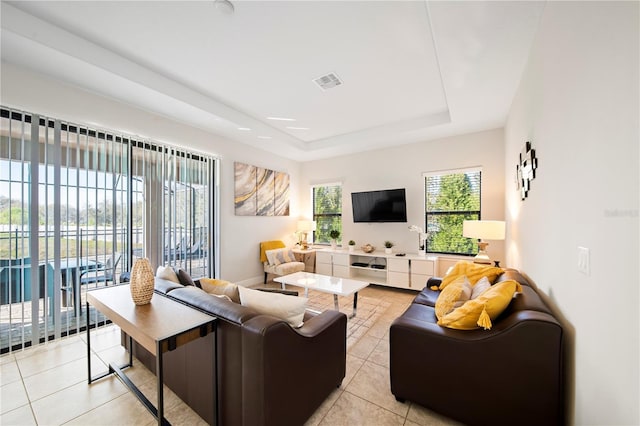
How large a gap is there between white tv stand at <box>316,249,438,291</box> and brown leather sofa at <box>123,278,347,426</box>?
2814 millimetres

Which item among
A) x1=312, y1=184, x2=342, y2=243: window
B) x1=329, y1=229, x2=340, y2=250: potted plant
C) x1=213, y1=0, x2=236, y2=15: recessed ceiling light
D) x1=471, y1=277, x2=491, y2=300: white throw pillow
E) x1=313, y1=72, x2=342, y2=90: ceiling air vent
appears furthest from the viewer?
x1=312, y1=184, x2=342, y2=243: window

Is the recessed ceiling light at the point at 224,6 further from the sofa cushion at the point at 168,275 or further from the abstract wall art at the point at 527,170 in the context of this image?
the abstract wall art at the point at 527,170

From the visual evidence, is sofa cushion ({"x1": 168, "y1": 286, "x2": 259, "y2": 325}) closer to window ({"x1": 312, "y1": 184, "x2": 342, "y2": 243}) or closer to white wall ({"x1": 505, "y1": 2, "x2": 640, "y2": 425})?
white wall ({"x1": 505, "y1": 2, "x2": 640, "y2": 425})

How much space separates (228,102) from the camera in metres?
3.54

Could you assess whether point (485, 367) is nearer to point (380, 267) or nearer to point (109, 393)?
point (109, 393)

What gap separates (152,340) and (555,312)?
2348 millimetres

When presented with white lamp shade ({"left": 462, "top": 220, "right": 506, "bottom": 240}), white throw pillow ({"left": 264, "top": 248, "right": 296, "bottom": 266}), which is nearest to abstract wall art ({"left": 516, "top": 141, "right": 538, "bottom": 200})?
white lamp shade ({"left": 462, "top": 220, "right": 506, "bottom": 240})

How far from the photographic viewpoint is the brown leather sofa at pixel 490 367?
1345mm

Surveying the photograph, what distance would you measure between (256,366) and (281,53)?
2.66 meters

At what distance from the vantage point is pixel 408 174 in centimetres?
484

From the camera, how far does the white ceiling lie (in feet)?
6.45

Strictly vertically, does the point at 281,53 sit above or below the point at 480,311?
above

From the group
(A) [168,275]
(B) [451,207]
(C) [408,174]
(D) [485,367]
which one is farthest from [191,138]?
(B) [451,207]

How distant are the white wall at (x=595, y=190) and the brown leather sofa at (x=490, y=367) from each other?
4.7 inches
